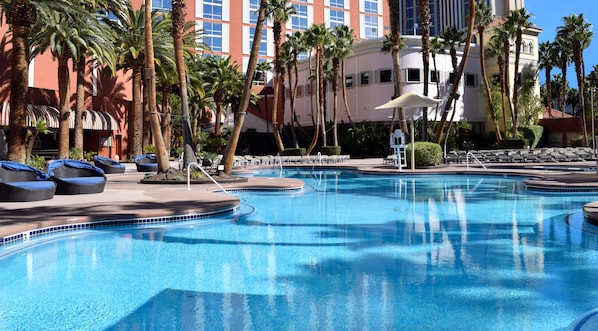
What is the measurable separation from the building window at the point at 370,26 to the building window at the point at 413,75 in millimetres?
22191

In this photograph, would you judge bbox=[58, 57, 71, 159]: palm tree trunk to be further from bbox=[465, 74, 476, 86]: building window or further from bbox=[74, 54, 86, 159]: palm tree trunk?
bbox=[465, 74, 476, 86]: building window

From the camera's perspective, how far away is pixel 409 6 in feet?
392

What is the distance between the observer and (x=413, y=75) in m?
40.2

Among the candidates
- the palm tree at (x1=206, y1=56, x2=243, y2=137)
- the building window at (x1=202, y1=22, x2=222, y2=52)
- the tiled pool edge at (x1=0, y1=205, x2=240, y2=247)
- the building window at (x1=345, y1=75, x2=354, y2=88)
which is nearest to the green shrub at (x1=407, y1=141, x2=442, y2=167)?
the tiled pool edge at (x1=0, y1=205, x2=240, y2=247)

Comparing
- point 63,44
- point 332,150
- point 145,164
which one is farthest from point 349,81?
point 63,44

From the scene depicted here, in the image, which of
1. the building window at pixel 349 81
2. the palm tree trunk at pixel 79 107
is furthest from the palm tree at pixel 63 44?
the building window at pixel 349 81

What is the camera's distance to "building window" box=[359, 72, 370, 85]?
4170 centimetres

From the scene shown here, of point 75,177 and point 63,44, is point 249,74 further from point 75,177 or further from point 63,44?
point 63,44

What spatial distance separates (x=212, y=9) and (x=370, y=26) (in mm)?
20842

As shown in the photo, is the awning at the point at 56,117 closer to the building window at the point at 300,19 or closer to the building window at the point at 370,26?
the building window at the point at 300,19

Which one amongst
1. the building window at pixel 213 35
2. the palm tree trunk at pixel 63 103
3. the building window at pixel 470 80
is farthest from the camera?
the building window at pixel 213 35

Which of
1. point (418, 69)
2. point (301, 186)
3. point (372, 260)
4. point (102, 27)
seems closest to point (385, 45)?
point (418, 69)

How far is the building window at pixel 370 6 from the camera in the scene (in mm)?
60750

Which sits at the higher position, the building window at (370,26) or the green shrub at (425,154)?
the building window at (370,26)
